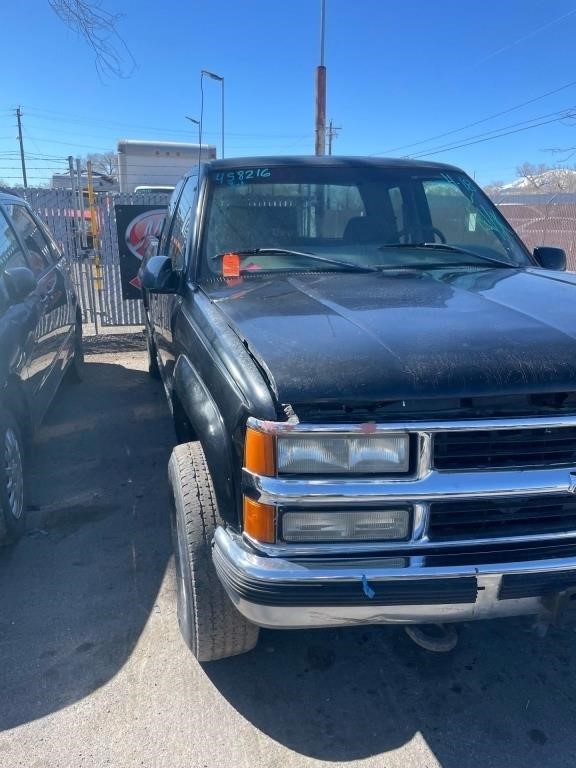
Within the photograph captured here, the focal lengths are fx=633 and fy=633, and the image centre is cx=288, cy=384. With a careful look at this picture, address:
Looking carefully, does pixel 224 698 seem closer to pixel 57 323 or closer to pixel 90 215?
pixel 57 323

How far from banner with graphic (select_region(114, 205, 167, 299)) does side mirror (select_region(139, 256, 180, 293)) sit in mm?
5606

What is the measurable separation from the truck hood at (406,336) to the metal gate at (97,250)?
259 inches

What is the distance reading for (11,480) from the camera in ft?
11.1

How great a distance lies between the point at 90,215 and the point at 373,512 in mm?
7853

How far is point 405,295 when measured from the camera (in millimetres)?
2662

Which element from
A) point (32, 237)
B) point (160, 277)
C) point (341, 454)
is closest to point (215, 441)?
point (341, 454)

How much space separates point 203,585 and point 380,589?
712 mm

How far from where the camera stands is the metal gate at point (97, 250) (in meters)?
8.62

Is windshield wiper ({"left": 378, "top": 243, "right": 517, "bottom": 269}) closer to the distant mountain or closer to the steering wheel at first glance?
the steering wheel

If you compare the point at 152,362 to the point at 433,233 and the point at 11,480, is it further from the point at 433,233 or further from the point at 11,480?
the point at 433,233

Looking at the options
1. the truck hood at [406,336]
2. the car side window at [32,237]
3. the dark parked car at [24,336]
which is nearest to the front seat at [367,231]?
the truck hood at [406,336]

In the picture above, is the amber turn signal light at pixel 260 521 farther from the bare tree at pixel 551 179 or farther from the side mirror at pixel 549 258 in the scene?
the bare tree at pixel 551 179

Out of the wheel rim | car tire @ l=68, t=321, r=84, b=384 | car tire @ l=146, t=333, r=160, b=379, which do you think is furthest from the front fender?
car tire @ l=68, t=321, r=84, b=384

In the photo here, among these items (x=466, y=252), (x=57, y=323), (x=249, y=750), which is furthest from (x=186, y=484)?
(x=57, y=323)
